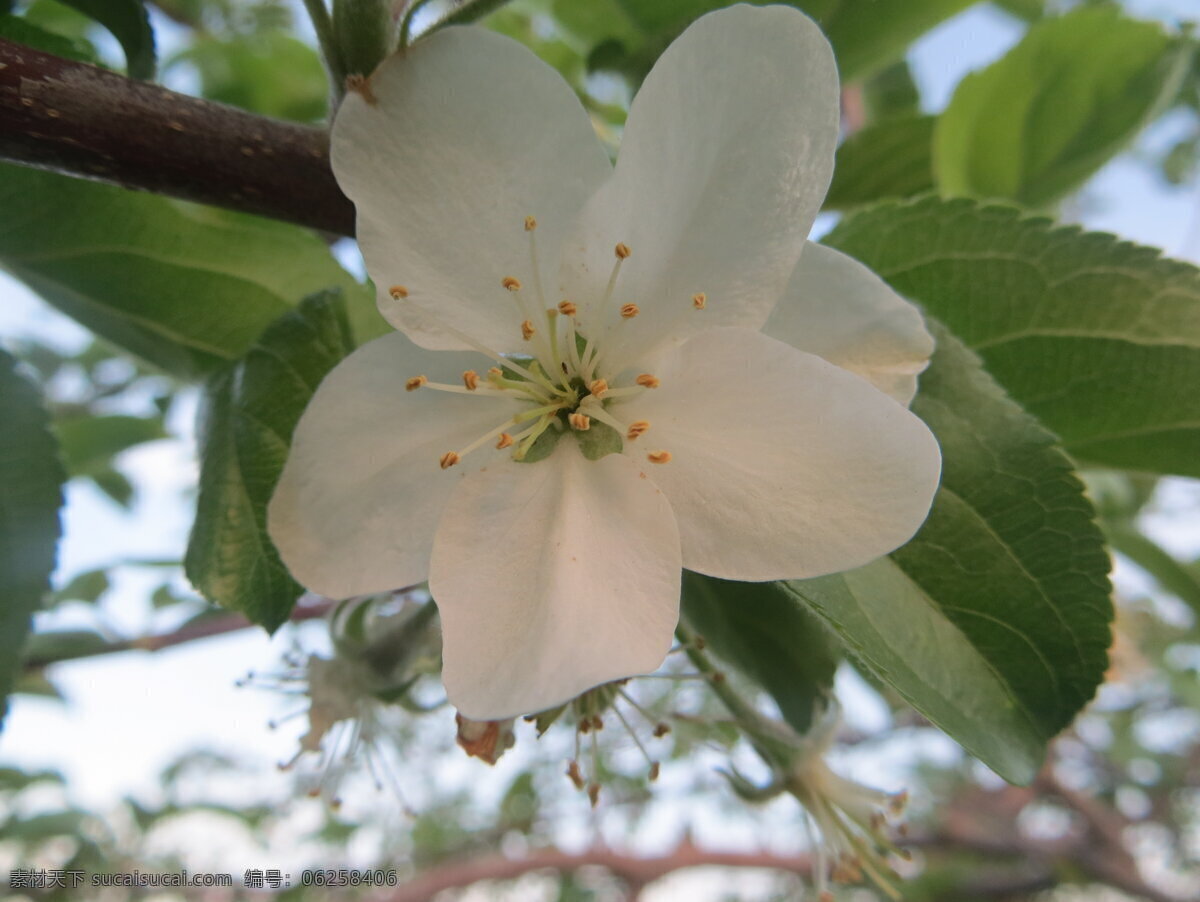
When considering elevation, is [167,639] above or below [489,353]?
below

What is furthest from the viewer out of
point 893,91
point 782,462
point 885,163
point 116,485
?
point 116,485

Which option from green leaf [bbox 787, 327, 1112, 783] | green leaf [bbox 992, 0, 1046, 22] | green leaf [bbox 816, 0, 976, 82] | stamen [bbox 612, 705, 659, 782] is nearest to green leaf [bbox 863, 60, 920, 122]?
green leaf [bbox 992, 0, 1046, 22]

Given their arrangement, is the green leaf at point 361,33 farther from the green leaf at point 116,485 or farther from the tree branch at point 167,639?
the green leaf at point 116,485

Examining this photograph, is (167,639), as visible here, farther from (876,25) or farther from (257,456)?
(876,25)

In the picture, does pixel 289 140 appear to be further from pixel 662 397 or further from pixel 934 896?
pixel 934 896

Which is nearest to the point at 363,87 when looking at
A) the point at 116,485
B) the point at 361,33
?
the point at 361,33

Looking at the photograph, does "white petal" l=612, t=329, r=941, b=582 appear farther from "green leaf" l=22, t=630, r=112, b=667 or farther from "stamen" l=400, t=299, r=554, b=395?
"green leaf" l=22, t=630, r=112, b=667
